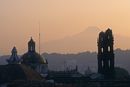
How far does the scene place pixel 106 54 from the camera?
83625mm

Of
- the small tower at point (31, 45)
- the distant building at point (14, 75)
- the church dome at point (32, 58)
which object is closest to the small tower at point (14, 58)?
the church dome at point (32, 58)

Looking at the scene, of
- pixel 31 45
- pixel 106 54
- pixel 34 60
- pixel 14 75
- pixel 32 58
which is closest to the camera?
pixel 14 75

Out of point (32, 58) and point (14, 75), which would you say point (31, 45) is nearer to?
point (32, 58)

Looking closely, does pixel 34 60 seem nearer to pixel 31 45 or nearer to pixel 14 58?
pixel 31 45

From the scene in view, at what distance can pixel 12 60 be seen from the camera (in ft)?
253

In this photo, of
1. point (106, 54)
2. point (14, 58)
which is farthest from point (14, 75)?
point (106, 54)

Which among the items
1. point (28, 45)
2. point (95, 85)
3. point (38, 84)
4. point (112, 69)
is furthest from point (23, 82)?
point (28, 45)

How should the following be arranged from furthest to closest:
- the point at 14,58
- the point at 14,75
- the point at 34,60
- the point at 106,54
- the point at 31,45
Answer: the point at 31,45, the point at 34,60, the point at 106,54, the point at 14,58, the point at 14,75

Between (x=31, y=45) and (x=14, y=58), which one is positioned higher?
(x=31, y=45)

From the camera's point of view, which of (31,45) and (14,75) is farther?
(31,45)

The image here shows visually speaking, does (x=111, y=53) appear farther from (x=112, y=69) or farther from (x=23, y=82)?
(x=23, y=82)

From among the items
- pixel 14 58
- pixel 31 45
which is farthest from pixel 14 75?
pixel 31 45

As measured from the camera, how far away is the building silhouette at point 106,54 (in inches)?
3268

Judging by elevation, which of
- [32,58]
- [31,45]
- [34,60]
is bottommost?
[34,60]
